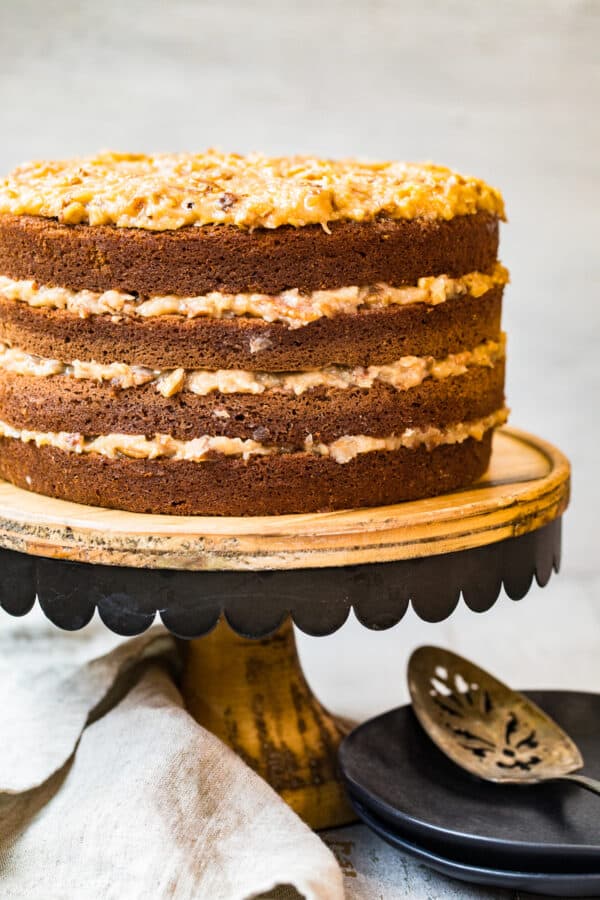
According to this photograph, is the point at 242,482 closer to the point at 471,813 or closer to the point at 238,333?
the point at 238,333

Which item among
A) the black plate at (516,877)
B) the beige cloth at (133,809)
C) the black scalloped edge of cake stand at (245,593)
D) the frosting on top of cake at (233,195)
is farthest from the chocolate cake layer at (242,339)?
the black plate at (516,877)

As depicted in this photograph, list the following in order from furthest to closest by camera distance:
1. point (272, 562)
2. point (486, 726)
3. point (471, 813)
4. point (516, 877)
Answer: point (486, 726) < point (471, 813) < point (516, 877) < point (272, 562)

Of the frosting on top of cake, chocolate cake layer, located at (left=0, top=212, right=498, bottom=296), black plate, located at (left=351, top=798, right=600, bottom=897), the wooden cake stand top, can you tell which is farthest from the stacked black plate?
the frosting on top of cake

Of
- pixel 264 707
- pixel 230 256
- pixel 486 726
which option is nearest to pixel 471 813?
pixel 486 726

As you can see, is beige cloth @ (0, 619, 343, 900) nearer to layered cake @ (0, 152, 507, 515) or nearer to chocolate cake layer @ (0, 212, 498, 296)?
layered cake @ (0, 152, 507, 515)

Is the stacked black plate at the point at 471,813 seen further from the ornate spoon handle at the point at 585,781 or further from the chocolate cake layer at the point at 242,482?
the chocolate cake layer at the point at 242,482

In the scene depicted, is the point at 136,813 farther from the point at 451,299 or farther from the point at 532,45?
the point at 532,45
